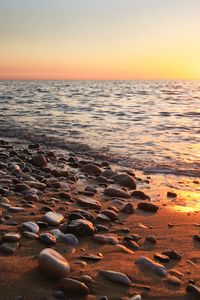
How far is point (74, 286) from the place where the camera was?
2.67m

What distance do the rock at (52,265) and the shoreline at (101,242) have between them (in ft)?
0.15

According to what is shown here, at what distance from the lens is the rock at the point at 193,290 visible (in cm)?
279

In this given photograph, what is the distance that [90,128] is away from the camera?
45.4ft

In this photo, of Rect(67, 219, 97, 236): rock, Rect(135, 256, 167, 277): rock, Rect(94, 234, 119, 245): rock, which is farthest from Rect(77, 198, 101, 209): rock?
Rect(135, 256, 167, 277): rock

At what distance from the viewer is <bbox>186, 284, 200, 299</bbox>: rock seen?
2.79 meters

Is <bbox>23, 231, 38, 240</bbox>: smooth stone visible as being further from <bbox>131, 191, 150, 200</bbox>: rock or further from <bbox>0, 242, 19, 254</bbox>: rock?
<bbox>131, 191, 150, 200</bbox>: rock

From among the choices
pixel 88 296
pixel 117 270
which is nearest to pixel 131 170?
pixel 117 270

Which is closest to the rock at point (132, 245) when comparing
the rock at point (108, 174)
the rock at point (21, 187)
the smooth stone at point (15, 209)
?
the smooth stone at point (15, 209)

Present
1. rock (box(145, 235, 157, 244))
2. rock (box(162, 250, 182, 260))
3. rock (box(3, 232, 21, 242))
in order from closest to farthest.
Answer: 1. rock (box(3, 232, 21, 242))
2. rock (box(162, 250, 182, 260))
3. rock (box(145, 235, 157, 244))

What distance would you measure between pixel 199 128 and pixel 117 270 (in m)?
11.8

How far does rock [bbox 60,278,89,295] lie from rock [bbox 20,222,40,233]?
1128 millimetres

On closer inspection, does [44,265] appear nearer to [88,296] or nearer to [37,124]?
[88,296]

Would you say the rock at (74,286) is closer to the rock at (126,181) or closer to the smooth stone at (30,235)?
the smooth stone at (30,235)

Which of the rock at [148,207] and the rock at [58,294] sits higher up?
the rock at [58,294]
